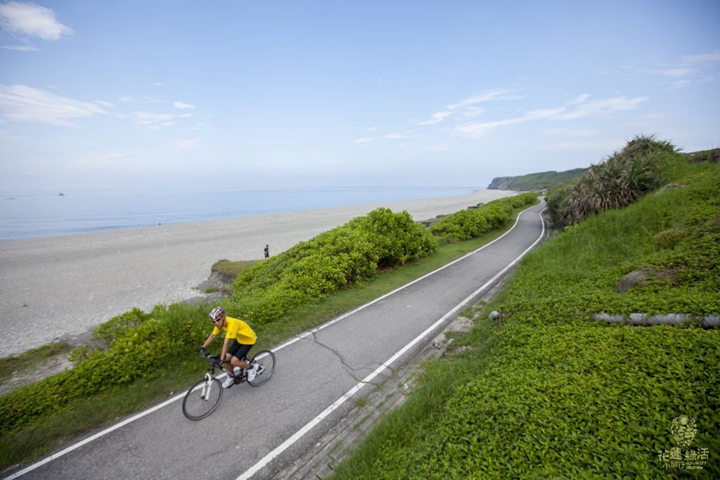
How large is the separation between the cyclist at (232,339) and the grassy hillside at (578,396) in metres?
3.30

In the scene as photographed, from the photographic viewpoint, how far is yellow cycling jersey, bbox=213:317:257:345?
630cm

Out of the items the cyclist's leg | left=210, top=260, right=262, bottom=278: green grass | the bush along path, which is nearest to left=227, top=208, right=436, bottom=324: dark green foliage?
the bush along path

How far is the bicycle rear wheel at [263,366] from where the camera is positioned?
6.77 metres

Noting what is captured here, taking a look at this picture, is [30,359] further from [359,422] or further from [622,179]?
[622,179]

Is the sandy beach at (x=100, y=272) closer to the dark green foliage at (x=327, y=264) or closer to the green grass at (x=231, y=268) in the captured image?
the green grass at (x=231, y=268)

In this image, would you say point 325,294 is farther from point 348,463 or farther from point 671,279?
point 671,279

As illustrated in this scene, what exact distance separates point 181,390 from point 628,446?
8.06m

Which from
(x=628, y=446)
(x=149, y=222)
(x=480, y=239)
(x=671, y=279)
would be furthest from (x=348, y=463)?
(x=149, y=222)

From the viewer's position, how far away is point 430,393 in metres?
5.46

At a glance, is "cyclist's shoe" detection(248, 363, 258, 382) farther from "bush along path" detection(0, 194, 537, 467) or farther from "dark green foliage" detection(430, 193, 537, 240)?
"dark green foliage" detection(430, 193, 537, 240)

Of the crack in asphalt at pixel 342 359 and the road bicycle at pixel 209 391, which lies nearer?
the road bicycle at pixel 209 391

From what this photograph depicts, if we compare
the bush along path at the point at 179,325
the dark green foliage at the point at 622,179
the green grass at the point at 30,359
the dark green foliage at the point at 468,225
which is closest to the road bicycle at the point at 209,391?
the bush along path at the point at 179,325
